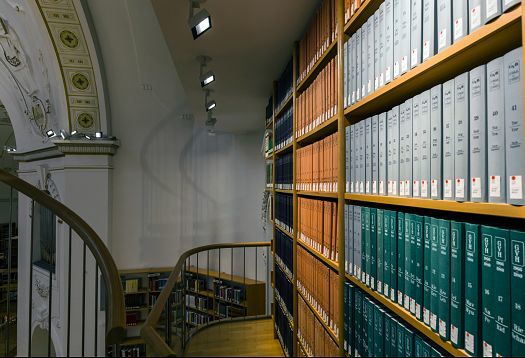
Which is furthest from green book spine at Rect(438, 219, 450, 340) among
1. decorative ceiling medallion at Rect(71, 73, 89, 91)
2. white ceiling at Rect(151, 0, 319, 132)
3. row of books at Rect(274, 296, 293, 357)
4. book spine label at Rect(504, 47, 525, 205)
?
decorative ceiling medallion at Rect(71, 73, 89, 91)

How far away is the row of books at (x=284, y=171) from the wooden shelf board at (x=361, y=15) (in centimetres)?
136

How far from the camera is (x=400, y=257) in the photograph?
1.09 meters

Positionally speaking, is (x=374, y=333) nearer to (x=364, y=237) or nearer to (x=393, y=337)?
(x=393, y=337)

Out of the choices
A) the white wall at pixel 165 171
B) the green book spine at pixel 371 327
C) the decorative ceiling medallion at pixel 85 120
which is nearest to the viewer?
the green book spine at pixel 371 327

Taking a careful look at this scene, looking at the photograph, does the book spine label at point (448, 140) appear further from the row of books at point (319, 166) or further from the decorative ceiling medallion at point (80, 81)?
the decorative ceiling medallion at point (80, 81)

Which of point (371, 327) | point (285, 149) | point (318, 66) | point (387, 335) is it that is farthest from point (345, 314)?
point (285, 149)

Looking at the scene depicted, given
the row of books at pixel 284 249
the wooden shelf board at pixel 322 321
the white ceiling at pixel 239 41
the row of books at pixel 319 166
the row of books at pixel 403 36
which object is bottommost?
the wooden shelf board at pixel 322 321

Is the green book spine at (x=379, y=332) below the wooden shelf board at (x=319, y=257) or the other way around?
below

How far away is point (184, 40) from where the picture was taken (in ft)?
7.83

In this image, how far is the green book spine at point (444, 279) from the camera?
86 centimetres

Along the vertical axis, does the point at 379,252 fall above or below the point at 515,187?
below

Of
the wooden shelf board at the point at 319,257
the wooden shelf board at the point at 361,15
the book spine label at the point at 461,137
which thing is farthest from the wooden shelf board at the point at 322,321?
the wooden shelf board at the point at 361,15

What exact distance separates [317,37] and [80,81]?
16.4 feet

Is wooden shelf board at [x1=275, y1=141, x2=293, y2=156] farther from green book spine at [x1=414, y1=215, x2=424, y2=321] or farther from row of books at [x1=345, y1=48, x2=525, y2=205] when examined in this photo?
green book spine at [x1=414, y1=215, x2=424, y2=321]
